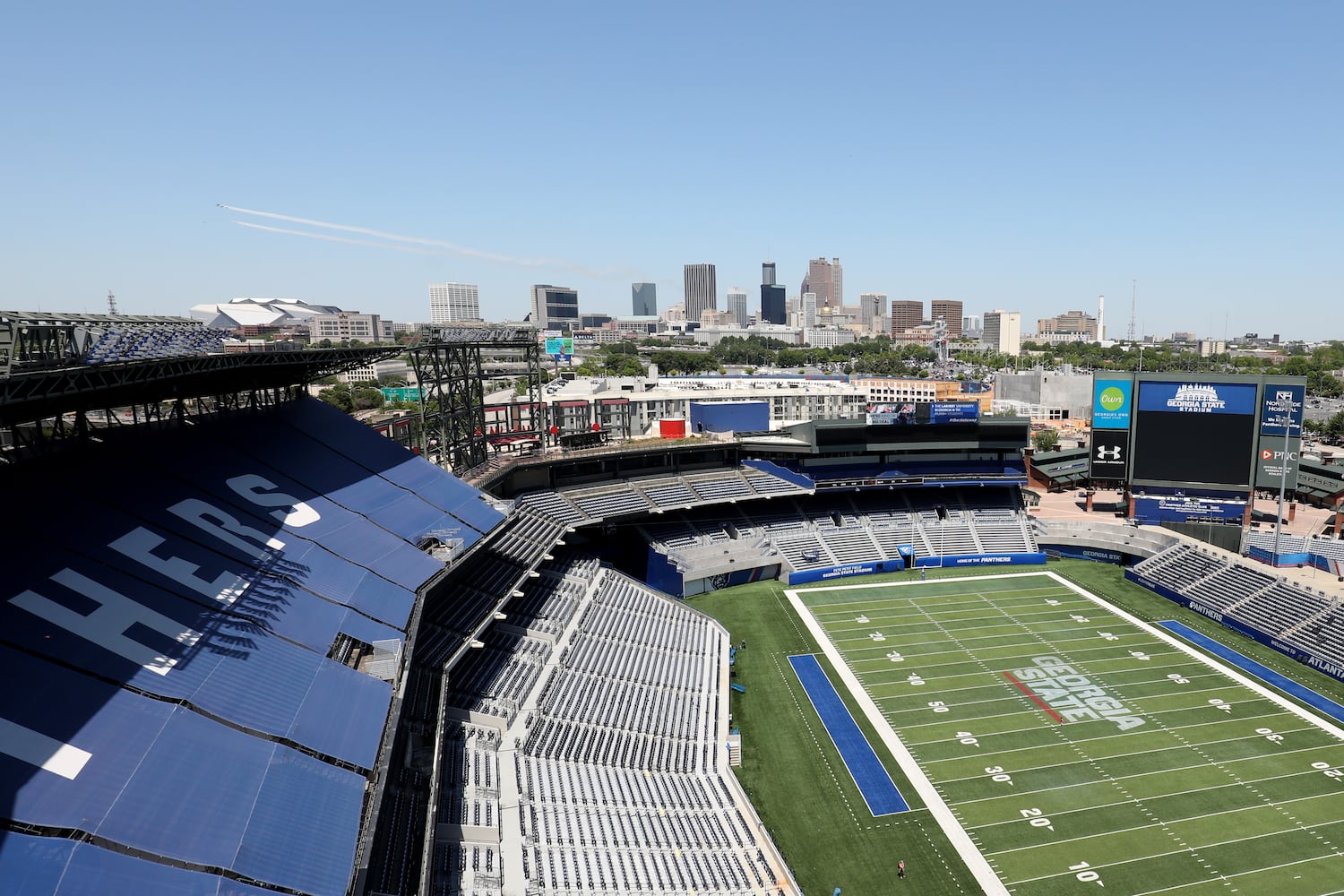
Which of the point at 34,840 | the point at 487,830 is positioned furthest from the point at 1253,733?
the point at 34,840

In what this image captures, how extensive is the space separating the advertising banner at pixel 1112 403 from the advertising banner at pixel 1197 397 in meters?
0.79

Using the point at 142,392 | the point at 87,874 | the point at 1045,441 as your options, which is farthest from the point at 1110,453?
the point at 87,874

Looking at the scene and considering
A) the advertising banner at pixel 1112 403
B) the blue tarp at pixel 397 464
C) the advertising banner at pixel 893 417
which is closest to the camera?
the blue tarp at pixel 397 464

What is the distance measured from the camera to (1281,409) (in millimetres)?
48312

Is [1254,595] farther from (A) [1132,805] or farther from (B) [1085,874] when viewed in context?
(B) [1085,874]

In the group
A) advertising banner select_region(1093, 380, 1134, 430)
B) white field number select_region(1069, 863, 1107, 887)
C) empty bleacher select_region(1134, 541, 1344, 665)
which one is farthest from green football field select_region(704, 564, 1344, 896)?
advertising banner select_region(1093, 380, 1134, 430)

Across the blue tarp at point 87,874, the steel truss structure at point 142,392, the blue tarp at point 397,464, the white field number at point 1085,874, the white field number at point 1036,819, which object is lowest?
the white field number at point 1036,819

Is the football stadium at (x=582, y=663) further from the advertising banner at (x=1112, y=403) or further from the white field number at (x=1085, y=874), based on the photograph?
the advertising banner at (x=1112, y=403)

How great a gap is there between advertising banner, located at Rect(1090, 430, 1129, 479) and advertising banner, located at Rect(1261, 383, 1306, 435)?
26.0 ft

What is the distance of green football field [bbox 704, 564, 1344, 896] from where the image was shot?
76.6ft

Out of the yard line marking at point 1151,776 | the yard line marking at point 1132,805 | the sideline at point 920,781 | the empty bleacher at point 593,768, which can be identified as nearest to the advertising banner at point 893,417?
the sideline at point 920,781

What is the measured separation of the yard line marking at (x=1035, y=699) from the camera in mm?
32156

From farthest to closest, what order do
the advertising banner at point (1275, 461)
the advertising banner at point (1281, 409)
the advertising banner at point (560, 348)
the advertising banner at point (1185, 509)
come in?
1. the advertising banner at point (560, 348)
2. the advertising banner at point (1185, 509)
3. the advertising banner at point (1275, 461)
4. the advertising banner at point (1281, 409)

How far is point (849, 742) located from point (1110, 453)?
34.4 m
